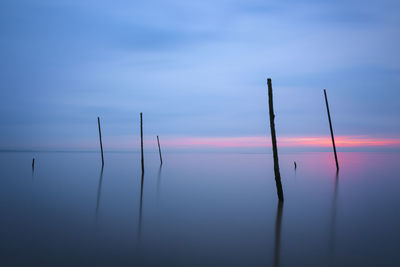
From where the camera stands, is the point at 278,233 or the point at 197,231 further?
the point at 197,231

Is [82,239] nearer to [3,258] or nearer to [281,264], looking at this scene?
[3,258]

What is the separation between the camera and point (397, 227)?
30.1ft

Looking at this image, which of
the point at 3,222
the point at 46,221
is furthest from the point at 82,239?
the point at 3,222

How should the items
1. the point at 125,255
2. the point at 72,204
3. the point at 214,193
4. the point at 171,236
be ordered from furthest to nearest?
the point at 214,193 → the point at 72,204 → the point at 171,236 → the point at 125,255

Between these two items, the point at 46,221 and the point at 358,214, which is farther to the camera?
the point at 358,214

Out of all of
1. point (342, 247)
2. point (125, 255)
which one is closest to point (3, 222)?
point (125, 255)

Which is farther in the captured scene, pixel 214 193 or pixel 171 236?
pixel 214 193

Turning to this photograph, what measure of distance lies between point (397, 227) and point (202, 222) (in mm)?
6116

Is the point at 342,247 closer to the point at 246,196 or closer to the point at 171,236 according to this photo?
the point at 171,236

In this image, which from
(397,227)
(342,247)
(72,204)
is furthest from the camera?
(72,204)

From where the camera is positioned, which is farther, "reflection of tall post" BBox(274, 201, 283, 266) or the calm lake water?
"reflection of tall post" BBox(274, 201, 283, 266)

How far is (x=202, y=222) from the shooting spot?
32.7 feet

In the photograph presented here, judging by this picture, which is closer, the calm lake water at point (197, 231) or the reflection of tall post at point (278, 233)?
the calm lake water at point (197, 231)

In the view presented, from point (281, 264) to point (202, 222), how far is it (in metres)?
4.16
